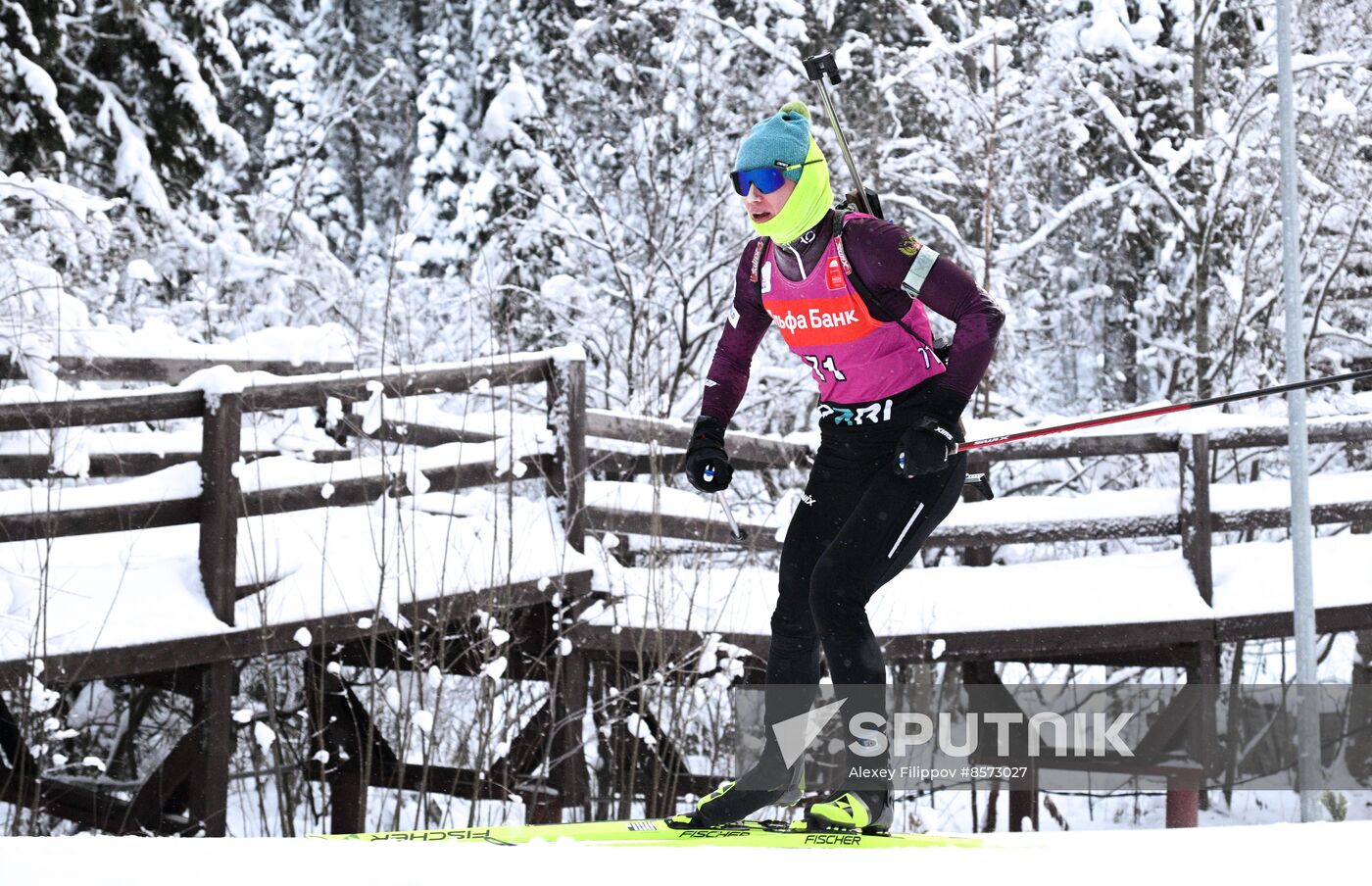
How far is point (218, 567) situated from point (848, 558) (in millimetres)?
2784

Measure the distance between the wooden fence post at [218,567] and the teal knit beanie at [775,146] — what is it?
2.47 m

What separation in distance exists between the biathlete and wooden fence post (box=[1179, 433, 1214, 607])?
3.93 meters

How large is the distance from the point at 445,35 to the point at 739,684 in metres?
18.0

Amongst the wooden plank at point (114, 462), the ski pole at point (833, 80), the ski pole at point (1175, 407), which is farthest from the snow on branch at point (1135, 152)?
the ski pole at point (833, 80)

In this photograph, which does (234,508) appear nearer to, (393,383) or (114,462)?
(393,383)

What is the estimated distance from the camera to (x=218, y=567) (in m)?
5.34

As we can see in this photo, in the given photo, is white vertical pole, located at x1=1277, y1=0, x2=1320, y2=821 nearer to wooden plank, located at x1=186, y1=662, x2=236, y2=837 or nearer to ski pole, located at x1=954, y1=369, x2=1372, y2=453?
ski pole, located at x1=954, y1=369, x2=1372, y2=453

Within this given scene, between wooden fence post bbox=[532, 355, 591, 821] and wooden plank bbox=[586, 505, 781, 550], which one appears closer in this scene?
wooden fence post bbox=[532, 355, 591, 821]

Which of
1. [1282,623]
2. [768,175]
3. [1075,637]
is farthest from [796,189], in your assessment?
[1282,623]

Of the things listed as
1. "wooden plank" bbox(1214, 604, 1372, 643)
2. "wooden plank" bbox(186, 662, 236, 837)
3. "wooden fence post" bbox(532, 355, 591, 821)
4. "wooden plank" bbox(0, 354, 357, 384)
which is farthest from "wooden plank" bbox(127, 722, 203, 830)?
"wooden plank" bbox(1214, 604, 1372, 643)

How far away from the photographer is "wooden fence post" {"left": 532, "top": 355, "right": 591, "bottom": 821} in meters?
6.43

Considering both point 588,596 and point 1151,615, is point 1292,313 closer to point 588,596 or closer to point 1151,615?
point 1151,615

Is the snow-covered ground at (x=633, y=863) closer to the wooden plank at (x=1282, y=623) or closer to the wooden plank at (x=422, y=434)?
the wooden plank at (x=422, y=434)

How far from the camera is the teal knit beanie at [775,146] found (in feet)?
12.1
